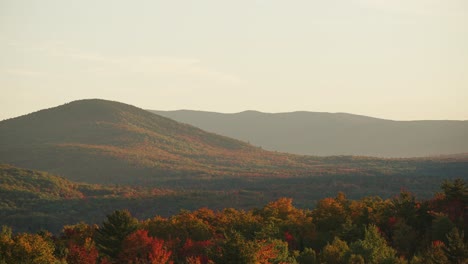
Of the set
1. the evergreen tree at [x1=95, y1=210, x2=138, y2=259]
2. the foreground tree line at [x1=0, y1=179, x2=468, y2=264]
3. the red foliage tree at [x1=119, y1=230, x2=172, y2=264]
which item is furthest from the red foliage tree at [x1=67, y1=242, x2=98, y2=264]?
the evergreen tree at [x1=95, y1=210, x2=138, y2=259]

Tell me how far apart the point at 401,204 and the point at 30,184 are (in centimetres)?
12655

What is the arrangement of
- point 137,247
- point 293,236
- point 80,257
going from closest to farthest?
point 80,257 → point 137,247 → point 293,236

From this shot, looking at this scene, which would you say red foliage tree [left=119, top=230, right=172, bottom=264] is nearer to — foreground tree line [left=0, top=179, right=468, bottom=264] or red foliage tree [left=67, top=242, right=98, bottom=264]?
foreground tree line [left=0, top=179, right=468, bottom=264]

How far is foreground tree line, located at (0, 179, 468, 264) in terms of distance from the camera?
2484 inches

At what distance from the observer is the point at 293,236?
3334 inches

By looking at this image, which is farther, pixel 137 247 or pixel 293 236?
pixel 293 236

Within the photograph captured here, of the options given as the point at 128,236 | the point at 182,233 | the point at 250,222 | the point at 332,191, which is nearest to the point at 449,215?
the point at 250,222

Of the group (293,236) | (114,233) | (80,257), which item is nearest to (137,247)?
(114,233)

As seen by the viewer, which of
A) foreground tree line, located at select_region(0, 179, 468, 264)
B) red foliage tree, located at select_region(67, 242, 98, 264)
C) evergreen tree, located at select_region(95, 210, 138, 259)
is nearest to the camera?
foreground tree line, located at select_region(0, 179, 468, 264)

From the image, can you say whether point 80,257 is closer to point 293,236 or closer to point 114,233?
point 114,233

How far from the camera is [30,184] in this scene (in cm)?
18238

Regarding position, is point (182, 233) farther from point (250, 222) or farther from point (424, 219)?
point (424, 219)

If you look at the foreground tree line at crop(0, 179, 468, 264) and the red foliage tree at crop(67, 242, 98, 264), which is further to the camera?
the red foliage tree at crop(67, 242, 98, 264)

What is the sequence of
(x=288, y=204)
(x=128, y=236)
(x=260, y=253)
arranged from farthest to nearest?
(x=288, y=204) < (x=128, y=236) < (x=260, y=253)
